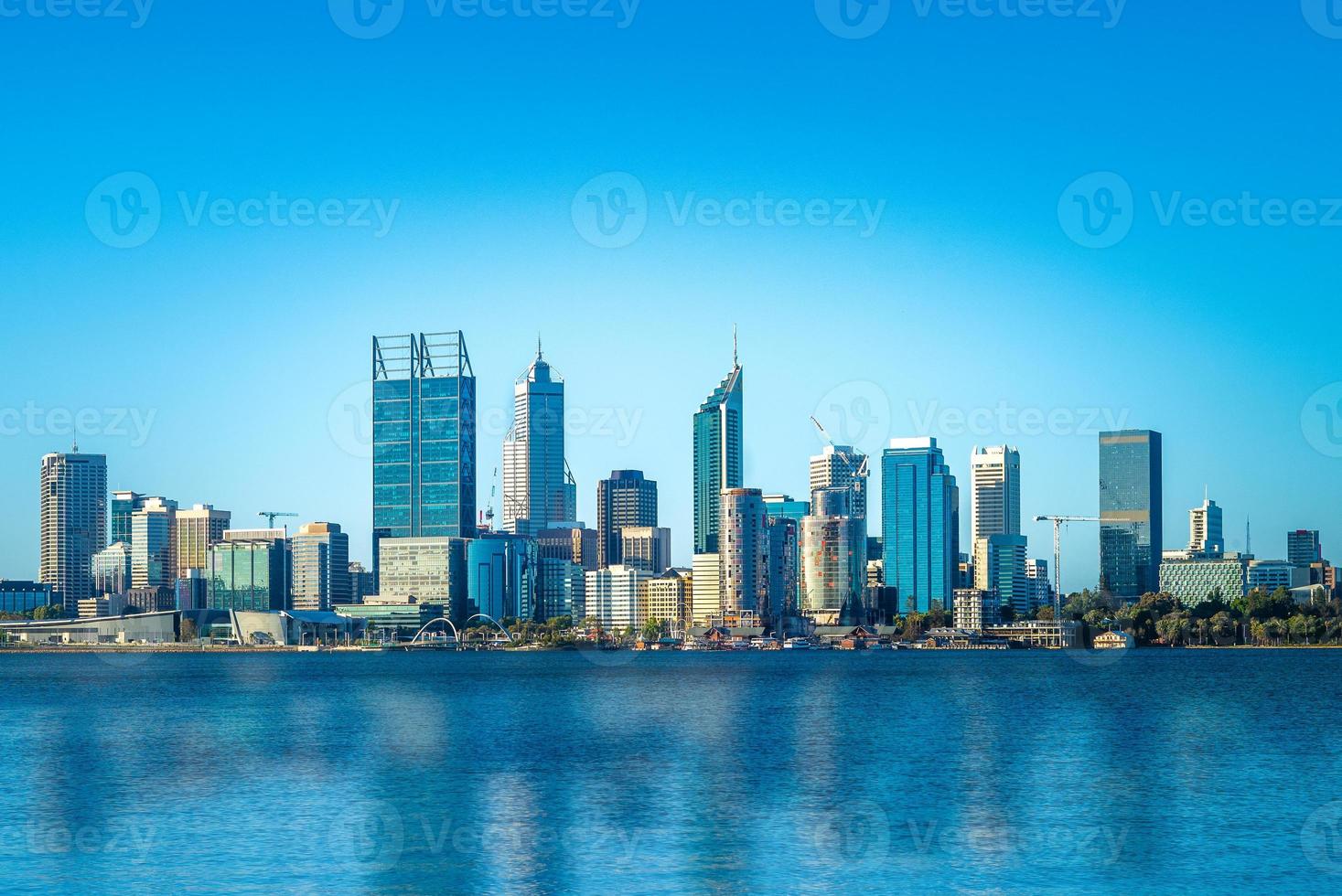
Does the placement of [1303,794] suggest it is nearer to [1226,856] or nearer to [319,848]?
[1226,856]

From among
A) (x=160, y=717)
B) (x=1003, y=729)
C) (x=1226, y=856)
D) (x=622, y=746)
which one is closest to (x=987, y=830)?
(x=1226, y=856)

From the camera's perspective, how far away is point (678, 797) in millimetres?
56969

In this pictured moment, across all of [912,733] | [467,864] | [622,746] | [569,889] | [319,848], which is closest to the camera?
[569,889]

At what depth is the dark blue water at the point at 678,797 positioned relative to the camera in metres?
42.9

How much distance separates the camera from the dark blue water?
141 feet

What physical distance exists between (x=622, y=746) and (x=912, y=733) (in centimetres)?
1681

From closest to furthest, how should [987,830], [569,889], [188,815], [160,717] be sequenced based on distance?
[569,889] < [987,830] < [188,815] < [160,717]

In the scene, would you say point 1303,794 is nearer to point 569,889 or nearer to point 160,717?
point 569,889

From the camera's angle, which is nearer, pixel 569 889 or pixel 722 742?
pixel 569 889

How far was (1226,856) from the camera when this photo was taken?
4559cm

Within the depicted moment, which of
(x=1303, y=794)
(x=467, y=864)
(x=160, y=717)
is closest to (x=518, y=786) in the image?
(x=467, y=864)

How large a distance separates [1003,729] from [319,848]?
163 feet

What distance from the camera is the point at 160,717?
102750 millimetres

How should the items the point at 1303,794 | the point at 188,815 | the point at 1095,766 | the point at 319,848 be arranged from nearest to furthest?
the point at 319,848, the point at 188,815, the point at 1303,794, the point at 1095,766
